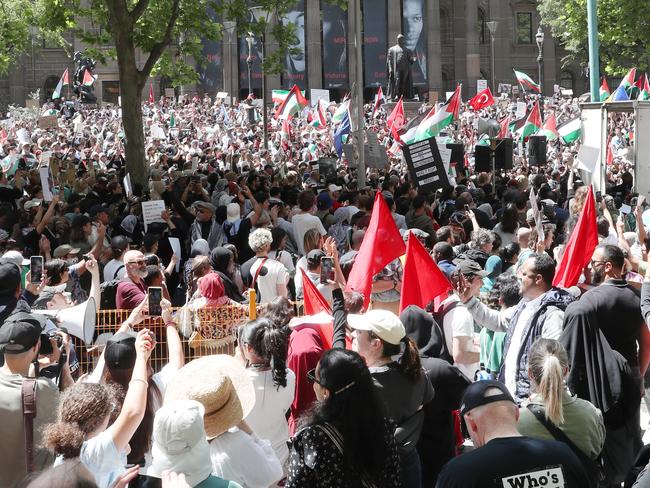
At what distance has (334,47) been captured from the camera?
6494cm

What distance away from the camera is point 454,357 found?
746 cm

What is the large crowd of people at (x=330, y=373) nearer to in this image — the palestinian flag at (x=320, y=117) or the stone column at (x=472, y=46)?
the palestinian flag at (x=320, y=117)

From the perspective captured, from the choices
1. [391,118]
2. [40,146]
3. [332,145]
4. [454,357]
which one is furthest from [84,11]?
[454,357]

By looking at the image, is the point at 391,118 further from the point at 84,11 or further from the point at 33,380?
the point at 33,380

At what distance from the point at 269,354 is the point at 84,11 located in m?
19.8

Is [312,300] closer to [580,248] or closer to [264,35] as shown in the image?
[580,248]

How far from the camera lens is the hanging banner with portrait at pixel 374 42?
63.7 metres

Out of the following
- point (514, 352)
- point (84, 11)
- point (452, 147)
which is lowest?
point (514, 352)

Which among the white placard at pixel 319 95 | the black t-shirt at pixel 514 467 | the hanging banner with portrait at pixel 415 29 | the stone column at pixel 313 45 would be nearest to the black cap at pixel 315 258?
the black t-shirt at pixel 514 467

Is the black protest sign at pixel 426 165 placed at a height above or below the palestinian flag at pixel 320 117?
below

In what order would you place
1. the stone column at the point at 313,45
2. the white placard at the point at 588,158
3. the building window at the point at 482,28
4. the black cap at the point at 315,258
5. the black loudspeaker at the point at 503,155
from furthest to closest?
the building window at the point at 482,28 < the stone column at the point at 313,45 < the black loudspeaker at the point at 503,155 < the white placard at the point at 588,158 < the black cap at the point at 315,258

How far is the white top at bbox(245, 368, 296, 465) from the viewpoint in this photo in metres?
6.11

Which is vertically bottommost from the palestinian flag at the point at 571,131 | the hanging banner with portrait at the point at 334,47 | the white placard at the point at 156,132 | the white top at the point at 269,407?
the white top at the point at 269,407

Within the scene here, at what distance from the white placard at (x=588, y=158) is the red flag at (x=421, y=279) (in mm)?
7412
